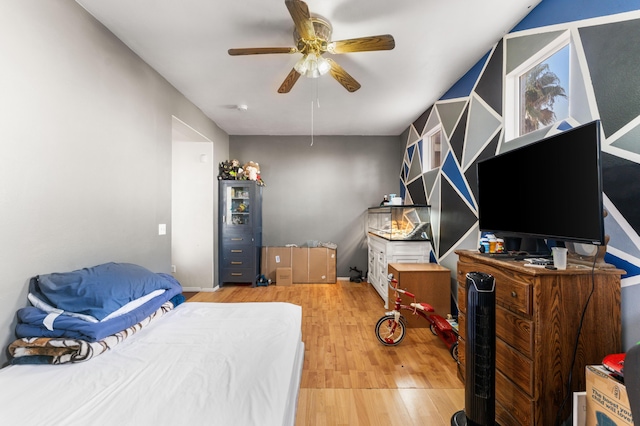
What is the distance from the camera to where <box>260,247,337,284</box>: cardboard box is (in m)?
4.59

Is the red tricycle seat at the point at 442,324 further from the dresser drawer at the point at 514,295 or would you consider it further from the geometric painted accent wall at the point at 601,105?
the dresser drawer at the point at 514,295

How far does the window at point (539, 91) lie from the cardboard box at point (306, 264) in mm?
3220

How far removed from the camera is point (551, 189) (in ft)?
4.36

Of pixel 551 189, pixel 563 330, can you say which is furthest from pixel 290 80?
pixel 563 330

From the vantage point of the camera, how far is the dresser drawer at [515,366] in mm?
1239

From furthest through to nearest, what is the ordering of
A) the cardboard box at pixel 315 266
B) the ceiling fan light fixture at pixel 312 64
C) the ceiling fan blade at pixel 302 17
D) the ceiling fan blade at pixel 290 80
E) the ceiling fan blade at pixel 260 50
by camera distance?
the cardboard box at pixel 315 266
the ceiling fan blade at pixel 290 80
the ceiling fan light fixture at pixel 312 64
the ceiling fan blade at pixel 260 50
the ceiling fan blade at pixel 302 17

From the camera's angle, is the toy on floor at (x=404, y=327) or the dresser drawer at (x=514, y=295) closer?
the dresser drawer at (x=514, y=295)

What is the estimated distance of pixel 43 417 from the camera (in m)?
0.87

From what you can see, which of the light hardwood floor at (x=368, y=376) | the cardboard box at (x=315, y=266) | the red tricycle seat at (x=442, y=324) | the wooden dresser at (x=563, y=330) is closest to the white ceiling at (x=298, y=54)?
the wooden dresser at (x=563, y=330)

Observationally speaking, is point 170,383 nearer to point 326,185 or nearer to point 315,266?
point 315,266

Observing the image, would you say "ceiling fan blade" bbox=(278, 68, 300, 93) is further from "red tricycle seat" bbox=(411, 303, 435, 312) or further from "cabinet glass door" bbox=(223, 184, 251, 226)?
"red tricycle seat" bbox=(411, 303, 435, 312)

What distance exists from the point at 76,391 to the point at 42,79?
1663 mm

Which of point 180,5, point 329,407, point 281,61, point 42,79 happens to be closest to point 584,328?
point 329,407

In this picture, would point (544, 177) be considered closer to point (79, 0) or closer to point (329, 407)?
point (329, 407)
